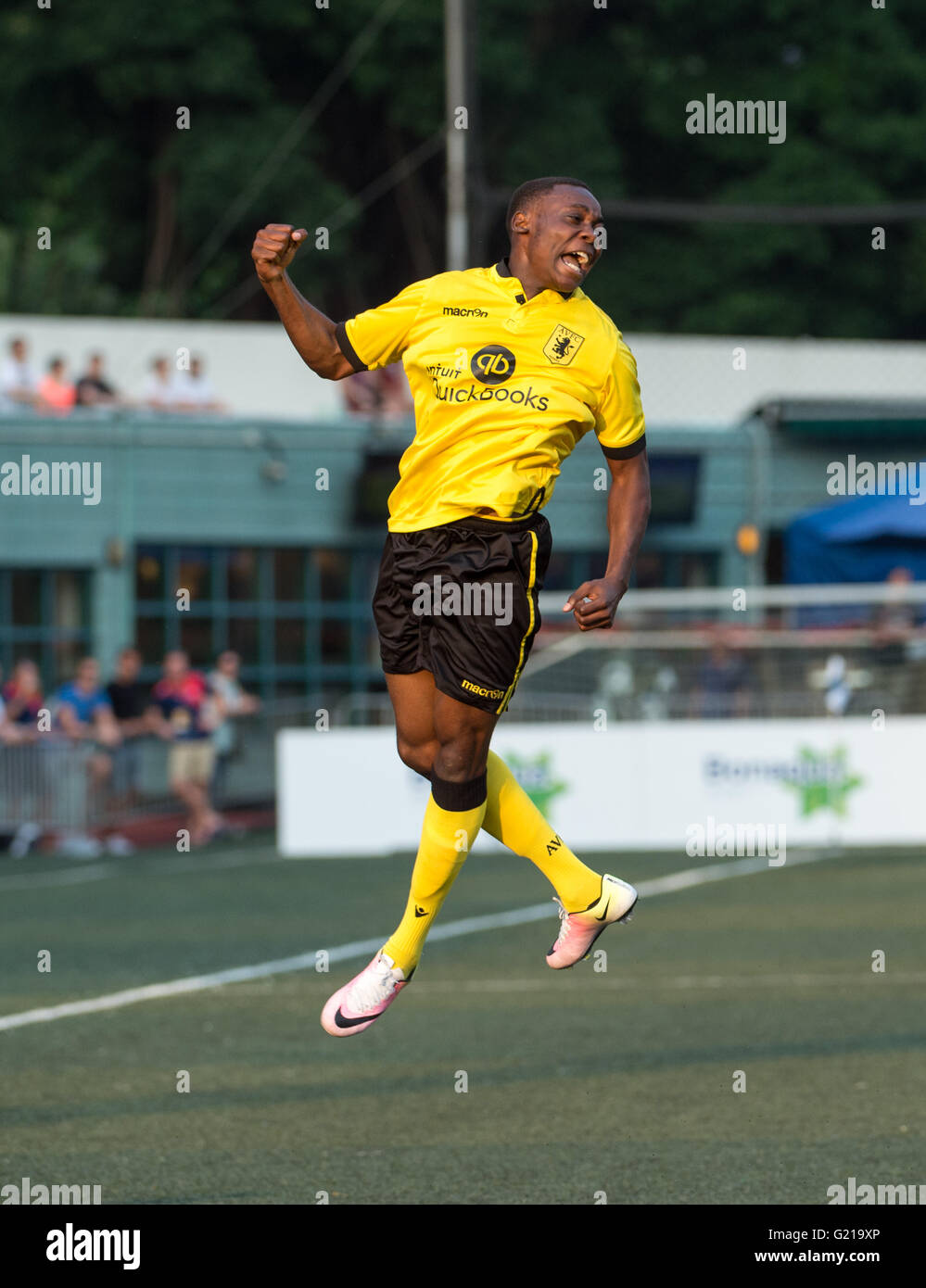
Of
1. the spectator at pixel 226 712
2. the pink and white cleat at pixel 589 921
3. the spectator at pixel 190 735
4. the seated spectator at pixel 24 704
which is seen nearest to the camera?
the pink and white cleat at pixel 589 921

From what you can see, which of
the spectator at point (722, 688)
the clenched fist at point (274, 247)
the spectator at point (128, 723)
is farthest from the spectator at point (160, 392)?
the clenched fist at point (274, 247)

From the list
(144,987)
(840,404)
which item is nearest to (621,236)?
(840,404)

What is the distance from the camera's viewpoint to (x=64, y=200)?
40.4 meters

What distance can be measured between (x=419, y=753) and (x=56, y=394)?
741 inches

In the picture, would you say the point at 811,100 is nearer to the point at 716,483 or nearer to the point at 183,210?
the point at 183,210

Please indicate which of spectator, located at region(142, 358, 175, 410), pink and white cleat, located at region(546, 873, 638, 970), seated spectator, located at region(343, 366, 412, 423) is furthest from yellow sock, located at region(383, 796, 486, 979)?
Result: spectator, located at region(142, 358, 175, 410)

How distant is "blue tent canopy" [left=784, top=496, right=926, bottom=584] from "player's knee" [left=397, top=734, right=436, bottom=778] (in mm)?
20040

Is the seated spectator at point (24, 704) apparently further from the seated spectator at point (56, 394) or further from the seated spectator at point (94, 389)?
the seated spectator at point (94, 389)

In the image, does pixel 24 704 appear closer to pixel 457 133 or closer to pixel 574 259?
pixel 457 133

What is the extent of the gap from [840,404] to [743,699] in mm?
7469

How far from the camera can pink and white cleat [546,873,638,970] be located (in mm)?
5934

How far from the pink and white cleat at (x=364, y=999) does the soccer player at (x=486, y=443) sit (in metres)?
0.55

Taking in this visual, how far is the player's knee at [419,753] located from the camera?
5828mm

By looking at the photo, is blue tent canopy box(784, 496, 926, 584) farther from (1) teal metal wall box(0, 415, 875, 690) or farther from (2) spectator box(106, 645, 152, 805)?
(2) spectator box(106, 645, 152, 805)
